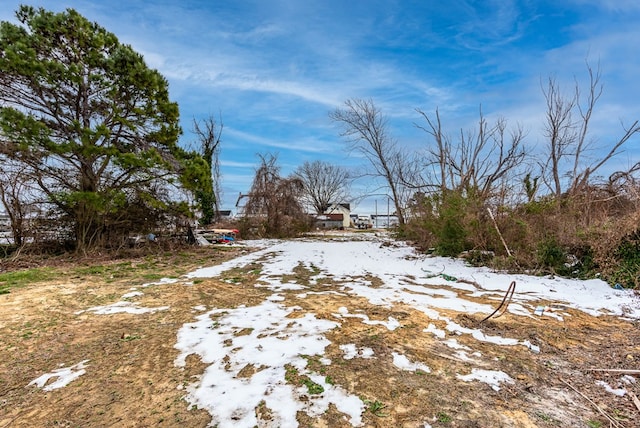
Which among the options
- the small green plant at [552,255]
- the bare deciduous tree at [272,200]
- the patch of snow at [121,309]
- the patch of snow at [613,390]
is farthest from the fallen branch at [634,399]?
the bare deciduous tree at [272,200]

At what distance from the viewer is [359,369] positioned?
215 centimetres

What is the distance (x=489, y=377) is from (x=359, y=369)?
0.89m

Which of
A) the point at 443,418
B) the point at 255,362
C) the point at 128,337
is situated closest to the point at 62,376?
the point at 128,337

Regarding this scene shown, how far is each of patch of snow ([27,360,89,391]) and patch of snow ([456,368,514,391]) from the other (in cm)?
269

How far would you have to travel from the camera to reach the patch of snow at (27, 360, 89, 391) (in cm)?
199

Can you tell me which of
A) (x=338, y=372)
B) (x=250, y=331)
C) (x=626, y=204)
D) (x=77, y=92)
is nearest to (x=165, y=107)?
(x=77, y=92)

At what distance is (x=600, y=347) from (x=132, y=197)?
1025 cm

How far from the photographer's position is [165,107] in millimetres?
8805

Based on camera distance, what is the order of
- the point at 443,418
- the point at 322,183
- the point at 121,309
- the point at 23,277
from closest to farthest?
the point at 443,418, the point at 121,309, the point at 23,277, the point at 322,183

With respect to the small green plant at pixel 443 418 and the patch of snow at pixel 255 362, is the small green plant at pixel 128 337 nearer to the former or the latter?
the patch of snow at pixel 255 362

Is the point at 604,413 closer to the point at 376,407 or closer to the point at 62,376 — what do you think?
the point at 376,407

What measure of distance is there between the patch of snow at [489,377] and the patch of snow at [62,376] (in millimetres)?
2685

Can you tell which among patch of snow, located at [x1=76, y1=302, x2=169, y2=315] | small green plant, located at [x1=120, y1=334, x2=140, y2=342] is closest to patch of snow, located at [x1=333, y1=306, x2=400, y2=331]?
small green plant, located at [x1=120, y1=334, x2=140, y2=342]

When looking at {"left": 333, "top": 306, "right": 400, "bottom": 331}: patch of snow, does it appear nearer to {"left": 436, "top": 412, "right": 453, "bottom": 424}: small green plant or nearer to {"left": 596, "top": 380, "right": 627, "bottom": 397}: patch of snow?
{"left": 436, "top": 412, "right": 453, "bottom": 424}: small green plant
